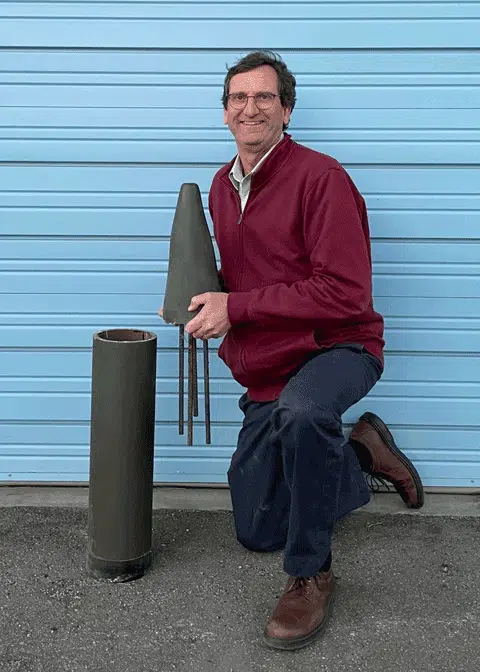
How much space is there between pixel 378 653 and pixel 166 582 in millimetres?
850

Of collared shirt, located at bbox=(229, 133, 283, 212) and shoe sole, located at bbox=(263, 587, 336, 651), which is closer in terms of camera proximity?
shoe sole, located at bbox=(263, 587, 336, 651)

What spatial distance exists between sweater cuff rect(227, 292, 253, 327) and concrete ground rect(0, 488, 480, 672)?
39.0 inches

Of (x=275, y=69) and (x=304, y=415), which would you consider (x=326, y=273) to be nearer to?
(x=304, y=415)

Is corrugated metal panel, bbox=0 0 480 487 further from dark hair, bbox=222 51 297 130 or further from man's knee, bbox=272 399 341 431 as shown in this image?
man's knee, bbox=272 399 341 431

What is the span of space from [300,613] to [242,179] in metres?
1.59

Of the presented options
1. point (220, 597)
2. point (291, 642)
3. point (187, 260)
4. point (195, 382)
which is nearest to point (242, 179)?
point (187, 260)

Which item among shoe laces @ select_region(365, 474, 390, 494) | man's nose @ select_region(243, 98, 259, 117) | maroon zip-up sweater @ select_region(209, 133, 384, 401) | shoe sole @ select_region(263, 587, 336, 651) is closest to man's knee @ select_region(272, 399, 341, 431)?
maroon zip-up sweater @ select_region(209, 133, 384, 401)

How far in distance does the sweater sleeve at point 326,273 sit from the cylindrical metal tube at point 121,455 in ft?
1.35

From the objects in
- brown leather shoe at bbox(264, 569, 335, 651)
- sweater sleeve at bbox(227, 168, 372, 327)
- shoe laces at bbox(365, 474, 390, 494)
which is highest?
sweater sleeve at bbox(227, 168, 372, 327)

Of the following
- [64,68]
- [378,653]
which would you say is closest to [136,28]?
[64,68]

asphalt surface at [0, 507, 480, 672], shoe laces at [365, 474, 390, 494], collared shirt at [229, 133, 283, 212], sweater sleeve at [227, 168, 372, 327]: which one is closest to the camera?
asphalt surface at [0, 507, 480, 672]

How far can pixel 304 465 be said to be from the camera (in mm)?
2928

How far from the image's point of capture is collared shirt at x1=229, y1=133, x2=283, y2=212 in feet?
10.9

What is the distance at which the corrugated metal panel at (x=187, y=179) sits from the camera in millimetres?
3820
